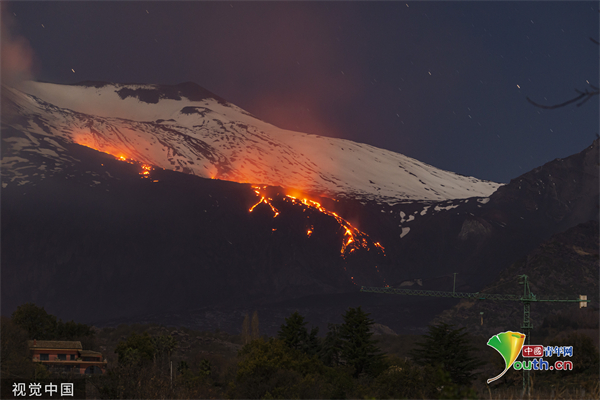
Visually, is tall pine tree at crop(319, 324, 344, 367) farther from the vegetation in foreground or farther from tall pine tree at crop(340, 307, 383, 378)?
tall pine tree at crop(340, 307, 383, 378)

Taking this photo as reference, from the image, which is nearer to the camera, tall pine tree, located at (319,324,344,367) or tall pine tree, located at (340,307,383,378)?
tall pine tree, located at (340,307,383,378)

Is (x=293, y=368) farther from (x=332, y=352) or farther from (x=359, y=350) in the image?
(x=332, y=352)

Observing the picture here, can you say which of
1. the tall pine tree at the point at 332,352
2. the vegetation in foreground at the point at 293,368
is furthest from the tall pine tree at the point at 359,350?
the tall pine tree at the point at 332,352

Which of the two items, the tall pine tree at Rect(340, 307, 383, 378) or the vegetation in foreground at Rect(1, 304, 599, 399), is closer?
the vegetation in foreground at Rect(1, 304, 599, 399)

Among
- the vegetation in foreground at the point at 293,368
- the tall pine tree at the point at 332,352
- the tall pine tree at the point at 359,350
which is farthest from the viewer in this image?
the tall pine tree at the point at 332,352

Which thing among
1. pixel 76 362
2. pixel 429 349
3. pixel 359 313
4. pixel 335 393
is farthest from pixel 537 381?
pixel 76 362

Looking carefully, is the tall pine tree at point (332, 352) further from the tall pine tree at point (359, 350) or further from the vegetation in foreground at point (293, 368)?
the tall pine tree at point (359, 350)

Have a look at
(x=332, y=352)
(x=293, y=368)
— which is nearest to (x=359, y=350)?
(x=332, y=352)

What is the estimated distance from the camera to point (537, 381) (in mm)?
111188

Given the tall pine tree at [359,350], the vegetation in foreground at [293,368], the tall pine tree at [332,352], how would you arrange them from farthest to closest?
the tall pine tree at [332,352]
the tall pine tree at [359,350]
the vegetation in foreground at [293,368]

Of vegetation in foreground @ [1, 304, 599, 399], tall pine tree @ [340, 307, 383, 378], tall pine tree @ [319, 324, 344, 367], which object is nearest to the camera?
vegetation in foreground @ [1, 304, 599, 399]

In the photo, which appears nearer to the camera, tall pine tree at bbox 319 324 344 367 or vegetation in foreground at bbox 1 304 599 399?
vegetation in foreground at bbox 1 304 599 399

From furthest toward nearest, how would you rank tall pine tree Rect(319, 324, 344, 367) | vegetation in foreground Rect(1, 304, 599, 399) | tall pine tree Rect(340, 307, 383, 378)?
1. tall pine tree Rect(319, 324, 344, 367)
2. tall pine tree Rect(340, 307, 383, 378)
3. vegetation in foreground Rect(1, 304, 599, 399)

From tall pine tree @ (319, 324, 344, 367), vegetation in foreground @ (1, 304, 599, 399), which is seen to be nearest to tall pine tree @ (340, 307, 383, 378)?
vegetation in foreground @ (1, 304, 599, 399)
